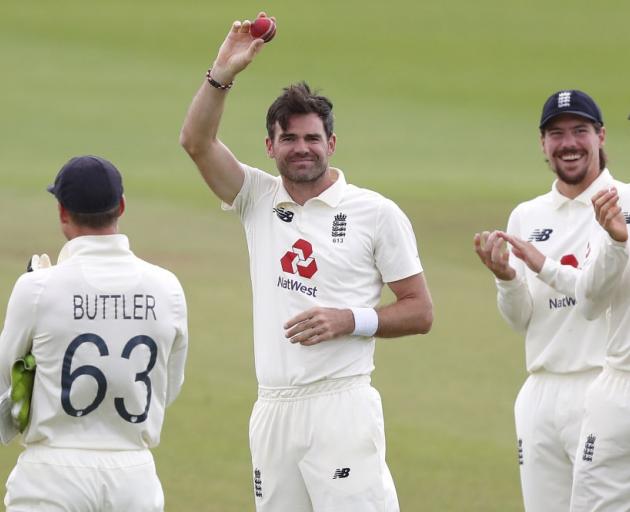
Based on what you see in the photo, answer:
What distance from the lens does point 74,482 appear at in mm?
4508

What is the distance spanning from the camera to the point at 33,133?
1008 inches

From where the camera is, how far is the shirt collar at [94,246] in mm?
4590

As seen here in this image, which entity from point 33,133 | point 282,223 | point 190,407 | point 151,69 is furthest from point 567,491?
point 151,69

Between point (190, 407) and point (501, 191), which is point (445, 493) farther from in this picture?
point (501, 191)

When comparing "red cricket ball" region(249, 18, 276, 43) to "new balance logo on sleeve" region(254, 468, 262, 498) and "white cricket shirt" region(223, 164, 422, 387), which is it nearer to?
"white cricket shirt" region(223, 164, 422, 387)

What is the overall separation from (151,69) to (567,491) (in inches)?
1073

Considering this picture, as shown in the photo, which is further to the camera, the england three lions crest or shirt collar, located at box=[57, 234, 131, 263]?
the england three lions crest

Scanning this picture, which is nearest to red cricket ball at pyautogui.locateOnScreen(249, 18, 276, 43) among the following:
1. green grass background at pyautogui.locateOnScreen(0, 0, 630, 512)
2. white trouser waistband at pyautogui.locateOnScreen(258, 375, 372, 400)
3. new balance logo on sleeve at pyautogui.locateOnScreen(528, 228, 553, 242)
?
white trouser waistband at pyautogui.locateOnScreen(258, 375, 372, 400)

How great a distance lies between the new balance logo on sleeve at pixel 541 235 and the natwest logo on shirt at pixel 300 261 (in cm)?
130

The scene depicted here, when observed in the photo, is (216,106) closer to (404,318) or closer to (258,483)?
(404,318)

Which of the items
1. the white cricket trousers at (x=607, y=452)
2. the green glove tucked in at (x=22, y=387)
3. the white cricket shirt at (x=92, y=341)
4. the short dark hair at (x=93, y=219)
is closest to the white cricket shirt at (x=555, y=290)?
the white cricket trousers at (x=607, y=452)

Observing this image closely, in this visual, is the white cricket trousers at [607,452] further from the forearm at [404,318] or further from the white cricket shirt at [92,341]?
the white cricket shirt at [92,341]

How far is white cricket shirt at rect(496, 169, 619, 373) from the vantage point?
19.2ft

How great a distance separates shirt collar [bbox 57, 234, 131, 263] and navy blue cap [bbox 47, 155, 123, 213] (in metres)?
0.09
